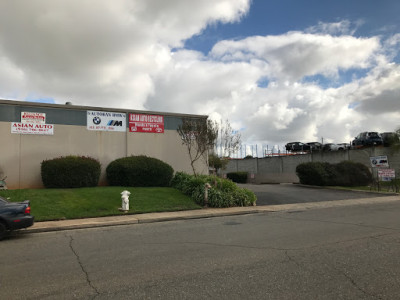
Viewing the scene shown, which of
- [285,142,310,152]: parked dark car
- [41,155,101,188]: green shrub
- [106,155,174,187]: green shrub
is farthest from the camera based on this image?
[285,142,310,152]: parked dark car

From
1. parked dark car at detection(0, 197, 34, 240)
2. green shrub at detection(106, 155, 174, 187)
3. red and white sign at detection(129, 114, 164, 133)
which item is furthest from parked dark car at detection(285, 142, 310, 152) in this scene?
parked dark car at detection(0, 197, 34, 240)

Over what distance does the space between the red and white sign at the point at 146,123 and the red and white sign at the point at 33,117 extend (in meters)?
4.97

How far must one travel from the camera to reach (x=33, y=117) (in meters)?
18.1

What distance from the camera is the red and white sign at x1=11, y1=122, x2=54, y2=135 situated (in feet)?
58.2

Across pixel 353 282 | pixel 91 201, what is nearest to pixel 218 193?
pixel 91 201

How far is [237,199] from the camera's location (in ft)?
52.0

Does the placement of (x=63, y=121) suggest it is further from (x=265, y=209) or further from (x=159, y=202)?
(x=265, y=209)

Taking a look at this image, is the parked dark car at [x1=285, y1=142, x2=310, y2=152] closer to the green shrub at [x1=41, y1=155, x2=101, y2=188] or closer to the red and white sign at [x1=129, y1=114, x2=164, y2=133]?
the red and white sign at [x1=129, y1=114, x2=164, y2=133]

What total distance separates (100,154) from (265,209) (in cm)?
1039

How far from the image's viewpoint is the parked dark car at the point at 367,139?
33.2 m

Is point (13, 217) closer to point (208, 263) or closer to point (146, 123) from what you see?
point (208, 263)

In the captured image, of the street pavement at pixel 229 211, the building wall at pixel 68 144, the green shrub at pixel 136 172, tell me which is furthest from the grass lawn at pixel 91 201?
the building wall at pixel 68 144

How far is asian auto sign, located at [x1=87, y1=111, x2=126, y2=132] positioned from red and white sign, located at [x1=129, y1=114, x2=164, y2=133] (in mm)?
559

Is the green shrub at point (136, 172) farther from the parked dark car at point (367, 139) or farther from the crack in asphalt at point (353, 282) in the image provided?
the parked dark car at point (367, 139)
